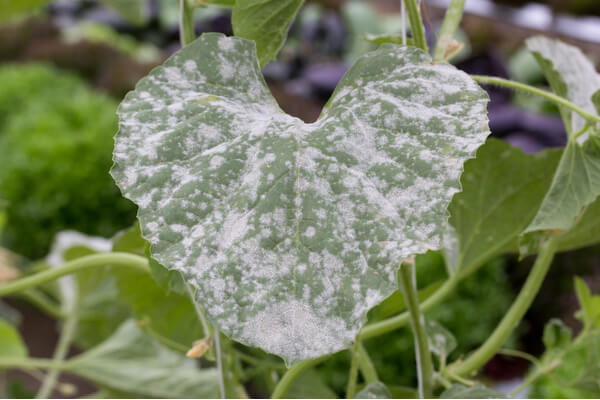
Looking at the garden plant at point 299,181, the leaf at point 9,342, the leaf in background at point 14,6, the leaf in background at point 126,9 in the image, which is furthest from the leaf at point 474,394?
the leaf in background at point 14,6

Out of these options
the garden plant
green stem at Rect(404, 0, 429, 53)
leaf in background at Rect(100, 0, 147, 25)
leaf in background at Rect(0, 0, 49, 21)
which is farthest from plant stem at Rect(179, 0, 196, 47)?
leaf in background at Rect(0, 0, 49, 21)

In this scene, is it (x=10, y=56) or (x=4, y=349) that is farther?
(x=10, y=56)

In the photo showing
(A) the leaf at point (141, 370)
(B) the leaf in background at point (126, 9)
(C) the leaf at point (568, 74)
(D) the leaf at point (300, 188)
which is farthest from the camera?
(B) the leaf in background at point (126, 9)

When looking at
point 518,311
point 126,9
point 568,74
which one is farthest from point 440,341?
point 126,9

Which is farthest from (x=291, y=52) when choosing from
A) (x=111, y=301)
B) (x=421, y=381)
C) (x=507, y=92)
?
(x=421, y=381)

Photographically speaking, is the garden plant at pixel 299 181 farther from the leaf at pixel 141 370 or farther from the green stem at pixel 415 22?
the leaf at pixel 141 370

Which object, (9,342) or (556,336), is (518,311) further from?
(9,342)

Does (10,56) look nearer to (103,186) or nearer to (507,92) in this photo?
(103,186)
